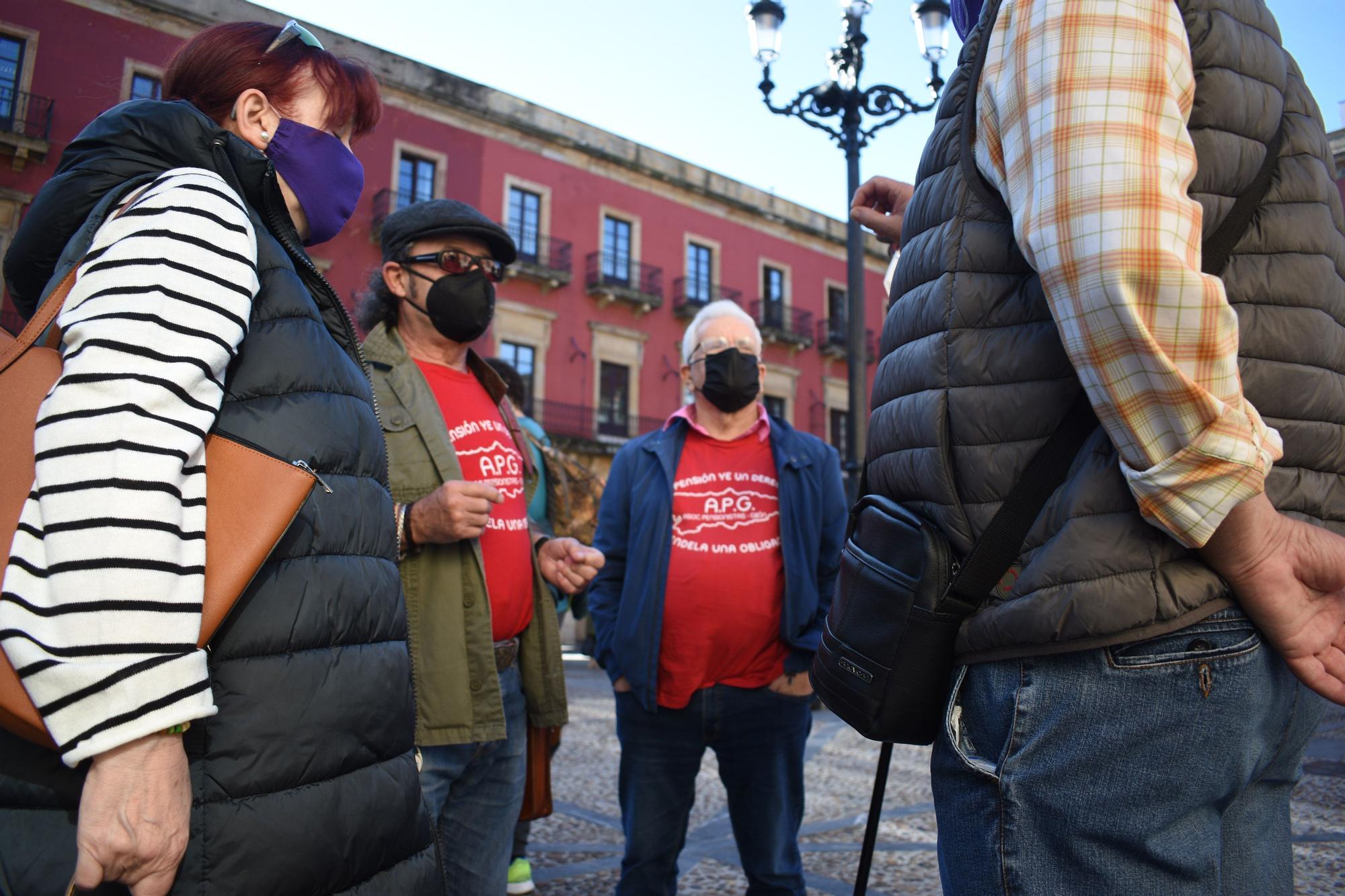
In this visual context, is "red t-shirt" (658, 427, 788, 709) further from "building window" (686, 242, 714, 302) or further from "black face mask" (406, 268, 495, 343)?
"building window" (686, 242, 714, 302)

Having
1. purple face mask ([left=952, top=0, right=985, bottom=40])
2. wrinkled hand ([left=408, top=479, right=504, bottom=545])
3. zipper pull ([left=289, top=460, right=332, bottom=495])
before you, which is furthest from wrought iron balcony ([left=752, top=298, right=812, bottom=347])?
zipper pull ([left=289, top=460, right=332, bottom=495])

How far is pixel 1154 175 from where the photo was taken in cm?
107

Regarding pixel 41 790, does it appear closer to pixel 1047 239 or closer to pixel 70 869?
pixel 70 869

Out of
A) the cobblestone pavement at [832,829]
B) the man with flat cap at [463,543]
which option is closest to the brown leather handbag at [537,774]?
the man with flat cap at [463,543]

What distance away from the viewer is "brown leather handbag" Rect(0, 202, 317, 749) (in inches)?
43.8

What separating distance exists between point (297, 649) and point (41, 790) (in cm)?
32

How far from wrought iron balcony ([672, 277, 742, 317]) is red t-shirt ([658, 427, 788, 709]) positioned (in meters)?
20.5

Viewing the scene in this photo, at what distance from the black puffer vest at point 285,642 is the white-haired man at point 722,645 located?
150 cm

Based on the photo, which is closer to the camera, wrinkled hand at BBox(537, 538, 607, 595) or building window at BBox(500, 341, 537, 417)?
wrinkled hand at BBox(537, 538, 607, 595)

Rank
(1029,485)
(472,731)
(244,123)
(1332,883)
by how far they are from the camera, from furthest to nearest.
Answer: (1332,883), (472,731), (244,123), (1029,485)

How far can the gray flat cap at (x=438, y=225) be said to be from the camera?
9.05 feet

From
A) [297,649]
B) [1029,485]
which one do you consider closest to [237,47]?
[297,649]

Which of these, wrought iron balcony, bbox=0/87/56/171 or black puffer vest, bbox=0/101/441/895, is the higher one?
wrought iron balcony, bbox=0/87/56/171

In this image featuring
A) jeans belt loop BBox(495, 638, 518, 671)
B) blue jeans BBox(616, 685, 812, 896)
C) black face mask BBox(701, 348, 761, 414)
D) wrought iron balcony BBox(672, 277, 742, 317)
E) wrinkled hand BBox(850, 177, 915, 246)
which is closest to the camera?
wrinkled hand BBox(850, 177, 915, 246)
